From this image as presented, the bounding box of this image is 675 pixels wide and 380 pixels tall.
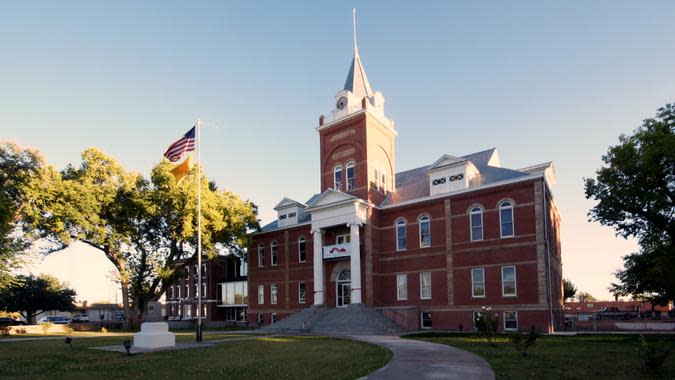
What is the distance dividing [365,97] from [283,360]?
2655cm

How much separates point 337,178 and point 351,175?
1585 millimetres

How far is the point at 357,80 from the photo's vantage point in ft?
138

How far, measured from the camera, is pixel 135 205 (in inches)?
1473

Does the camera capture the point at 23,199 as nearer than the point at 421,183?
Yes

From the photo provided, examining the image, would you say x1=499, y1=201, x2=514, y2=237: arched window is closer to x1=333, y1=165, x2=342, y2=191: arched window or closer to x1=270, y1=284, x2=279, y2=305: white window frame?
x1=333, y1=165, x2=342, y2=191: arched window

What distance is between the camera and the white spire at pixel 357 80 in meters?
41.3

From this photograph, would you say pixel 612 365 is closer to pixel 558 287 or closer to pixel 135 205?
pixel 558 287

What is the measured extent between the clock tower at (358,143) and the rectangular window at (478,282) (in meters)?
9.88

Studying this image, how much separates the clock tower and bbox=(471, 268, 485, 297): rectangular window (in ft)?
32.4

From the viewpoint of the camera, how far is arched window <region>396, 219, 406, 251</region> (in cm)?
3584

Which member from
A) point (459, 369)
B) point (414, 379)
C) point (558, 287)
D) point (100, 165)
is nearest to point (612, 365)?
point (459, 369)

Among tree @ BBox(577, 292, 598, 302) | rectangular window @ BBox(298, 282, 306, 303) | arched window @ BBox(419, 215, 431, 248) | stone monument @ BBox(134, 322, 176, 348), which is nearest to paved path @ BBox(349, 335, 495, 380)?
stone monument @ BBox(134, 322, 176, 348)

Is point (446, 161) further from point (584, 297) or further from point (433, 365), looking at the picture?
point (584, 297)

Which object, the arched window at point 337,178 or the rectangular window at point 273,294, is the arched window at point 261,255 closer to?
the rectangular window at point 273,294
